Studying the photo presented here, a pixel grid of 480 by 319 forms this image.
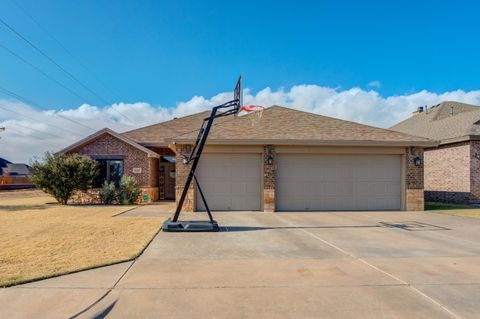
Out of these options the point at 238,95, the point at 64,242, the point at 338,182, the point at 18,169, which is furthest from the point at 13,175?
the point at 238,95

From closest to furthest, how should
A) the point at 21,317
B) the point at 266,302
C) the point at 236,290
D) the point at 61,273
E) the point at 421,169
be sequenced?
the point at 21,317 < the point at 266,302 < the point at 236,290 < the point at 61,273 < the point at 421,169

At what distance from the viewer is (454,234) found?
8.97 metres

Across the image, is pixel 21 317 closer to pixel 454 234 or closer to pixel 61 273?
pixel 61 273

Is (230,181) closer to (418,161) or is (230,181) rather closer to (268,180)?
(268,180)

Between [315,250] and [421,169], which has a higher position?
[421,169]

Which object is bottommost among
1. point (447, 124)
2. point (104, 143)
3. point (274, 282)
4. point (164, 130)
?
point (274, 282)

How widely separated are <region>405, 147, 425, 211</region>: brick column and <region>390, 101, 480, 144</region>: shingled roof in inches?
182

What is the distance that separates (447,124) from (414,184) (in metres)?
9.33

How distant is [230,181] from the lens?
14031 mm

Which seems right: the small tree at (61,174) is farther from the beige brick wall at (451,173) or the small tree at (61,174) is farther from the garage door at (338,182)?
the beige brick wall at (451,173)

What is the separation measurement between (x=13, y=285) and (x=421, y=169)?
14.5 m

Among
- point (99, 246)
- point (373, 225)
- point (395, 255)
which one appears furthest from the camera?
point (373, 225)

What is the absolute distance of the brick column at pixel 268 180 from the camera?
13.8 meters

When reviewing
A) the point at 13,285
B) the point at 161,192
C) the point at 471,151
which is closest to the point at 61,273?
the point at 13,285
